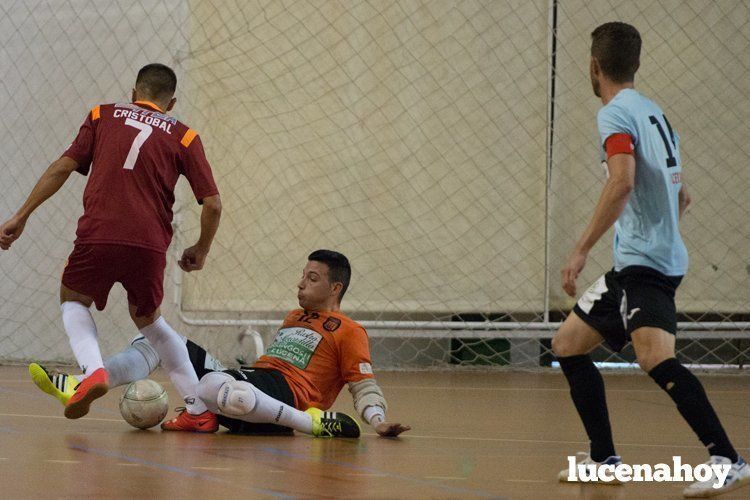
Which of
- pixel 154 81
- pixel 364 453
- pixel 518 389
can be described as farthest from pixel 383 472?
pixel 518 389

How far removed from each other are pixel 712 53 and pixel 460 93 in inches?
70.6

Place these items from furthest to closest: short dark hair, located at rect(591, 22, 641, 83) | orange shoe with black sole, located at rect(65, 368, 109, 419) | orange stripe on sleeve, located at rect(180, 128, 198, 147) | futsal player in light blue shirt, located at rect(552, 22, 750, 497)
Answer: orange stripe on sleeve, located at rect(180, 128, 198, 147) → orange shoe with black sole, located at rect(65, 368, 109, 419) → short dark hair, located at rect(591, 22, 641, 83) → futsal player in light blue shirt, located at rect(552, 22, 750, 497)

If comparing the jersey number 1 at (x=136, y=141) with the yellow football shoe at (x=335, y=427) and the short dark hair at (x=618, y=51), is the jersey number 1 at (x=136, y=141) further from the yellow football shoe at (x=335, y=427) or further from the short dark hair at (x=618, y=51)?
the short dark hair at (x=618, y=51)

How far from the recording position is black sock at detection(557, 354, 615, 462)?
11.1 ft

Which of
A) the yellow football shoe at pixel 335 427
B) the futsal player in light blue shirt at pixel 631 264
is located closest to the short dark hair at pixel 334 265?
the yellow football shoe at pixel 335 427

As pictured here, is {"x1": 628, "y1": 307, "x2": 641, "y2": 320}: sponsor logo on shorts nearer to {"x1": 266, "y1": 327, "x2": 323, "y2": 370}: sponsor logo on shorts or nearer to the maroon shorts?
{"x1": 266, "y1": 327, "x2": 323, "y2": 370}: sponsor logo on shorts

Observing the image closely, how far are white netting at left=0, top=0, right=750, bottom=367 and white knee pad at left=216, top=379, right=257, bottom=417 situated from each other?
3819 mm

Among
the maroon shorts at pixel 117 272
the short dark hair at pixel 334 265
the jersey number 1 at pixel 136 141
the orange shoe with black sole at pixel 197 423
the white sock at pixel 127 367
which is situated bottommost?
the orange shoe with black sole at pixel 197 423

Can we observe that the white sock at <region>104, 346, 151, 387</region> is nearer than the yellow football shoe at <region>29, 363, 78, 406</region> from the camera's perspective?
No

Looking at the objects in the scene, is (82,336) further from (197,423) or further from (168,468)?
(168,468)

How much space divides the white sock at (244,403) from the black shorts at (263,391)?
3.2 inches

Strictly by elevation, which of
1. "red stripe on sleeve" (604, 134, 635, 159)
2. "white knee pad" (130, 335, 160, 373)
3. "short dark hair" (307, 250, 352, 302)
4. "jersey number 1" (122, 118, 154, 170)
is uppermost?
"jersey number 1" (122, 118, 154, 170)

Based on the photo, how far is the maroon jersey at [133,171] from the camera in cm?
434

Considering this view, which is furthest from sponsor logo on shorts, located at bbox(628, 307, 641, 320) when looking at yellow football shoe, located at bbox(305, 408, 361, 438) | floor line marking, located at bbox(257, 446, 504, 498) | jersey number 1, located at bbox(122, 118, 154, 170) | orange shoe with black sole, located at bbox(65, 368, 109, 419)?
jersey number 1, located at bbox(122, 118, 154, 170)
